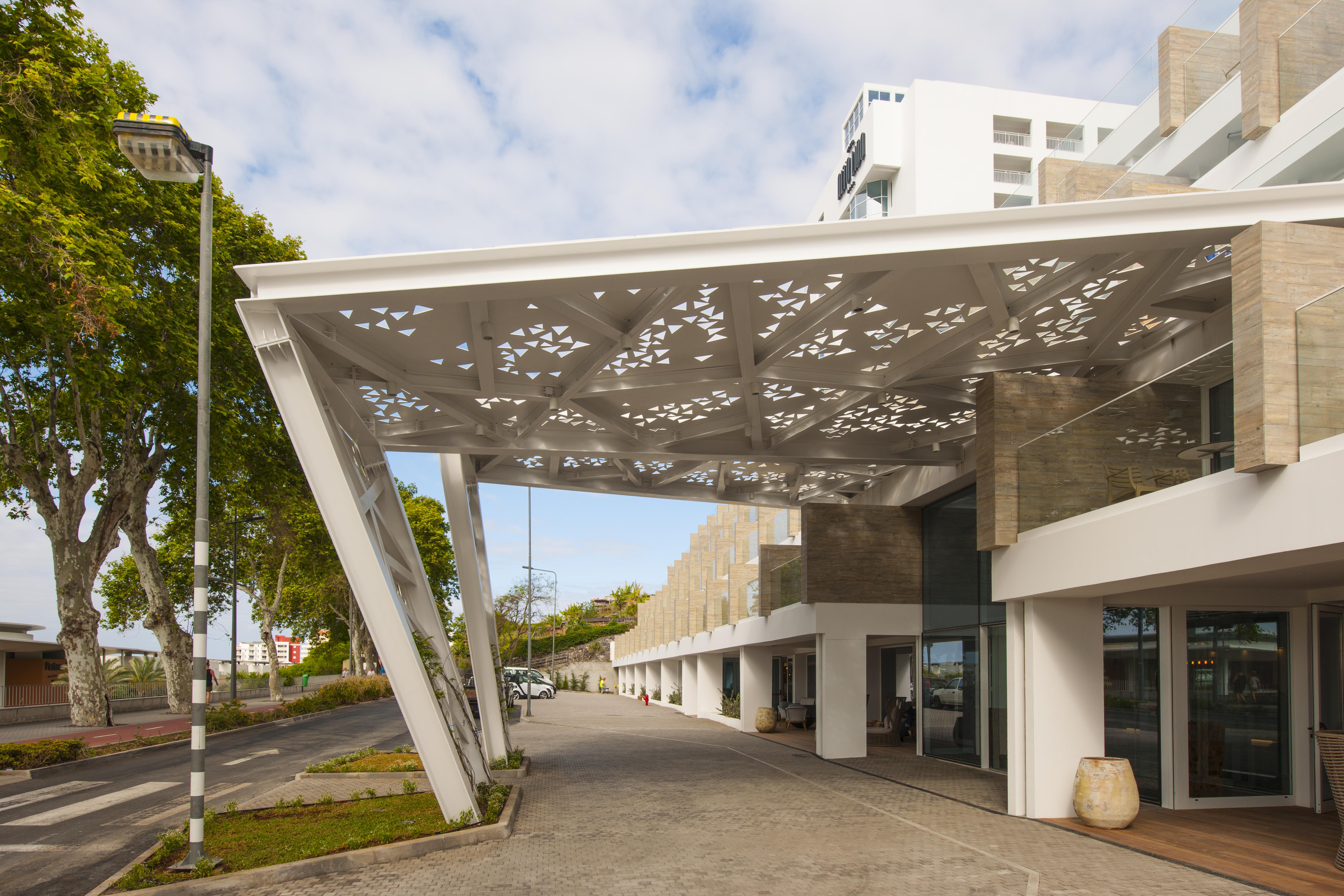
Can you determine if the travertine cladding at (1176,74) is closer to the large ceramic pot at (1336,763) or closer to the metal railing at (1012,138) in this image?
the large ceramic pot at (1336,763)

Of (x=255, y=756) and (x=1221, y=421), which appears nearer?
(x=1221, y=421)

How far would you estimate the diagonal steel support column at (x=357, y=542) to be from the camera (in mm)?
9875

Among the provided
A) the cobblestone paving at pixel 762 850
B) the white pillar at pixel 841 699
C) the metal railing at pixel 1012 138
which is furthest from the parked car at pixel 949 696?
the metal railing at pixel 1012 138

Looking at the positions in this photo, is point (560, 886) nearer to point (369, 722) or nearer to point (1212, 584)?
point (1212, 584)

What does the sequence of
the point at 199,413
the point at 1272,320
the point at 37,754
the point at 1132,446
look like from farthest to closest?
the point at 37,754 < the point at 1132,446 < the point at 199,413 < the point at 1272,320

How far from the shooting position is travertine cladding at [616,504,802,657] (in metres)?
29.6

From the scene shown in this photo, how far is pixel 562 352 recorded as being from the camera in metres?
12.4

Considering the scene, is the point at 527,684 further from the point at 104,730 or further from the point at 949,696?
the point at 949,696

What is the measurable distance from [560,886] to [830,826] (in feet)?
14.5

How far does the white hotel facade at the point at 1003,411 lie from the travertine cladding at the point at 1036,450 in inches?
1.8

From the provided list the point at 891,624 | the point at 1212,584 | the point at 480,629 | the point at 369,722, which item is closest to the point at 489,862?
the point at 480,629

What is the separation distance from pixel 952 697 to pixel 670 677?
2966 cm

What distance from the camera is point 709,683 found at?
36125mm

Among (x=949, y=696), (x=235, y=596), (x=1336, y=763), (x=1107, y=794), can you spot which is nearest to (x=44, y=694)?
(x=235, y=596)
